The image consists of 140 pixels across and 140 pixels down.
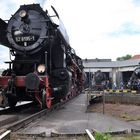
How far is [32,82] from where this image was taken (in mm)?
10688

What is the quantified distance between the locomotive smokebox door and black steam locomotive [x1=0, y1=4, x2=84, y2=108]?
0.97 ft

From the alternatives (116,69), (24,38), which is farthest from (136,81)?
(116,69)

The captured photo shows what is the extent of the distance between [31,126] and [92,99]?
913 cm

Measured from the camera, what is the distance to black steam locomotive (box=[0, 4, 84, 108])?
11273mm

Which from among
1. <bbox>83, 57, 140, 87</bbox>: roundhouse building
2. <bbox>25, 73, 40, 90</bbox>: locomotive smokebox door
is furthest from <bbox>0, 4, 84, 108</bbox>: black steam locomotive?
<bbox>83, 57, 140, 87</bbox>: roundhouse building

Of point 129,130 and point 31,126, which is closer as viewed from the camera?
point 129,130

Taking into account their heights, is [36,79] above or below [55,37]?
below

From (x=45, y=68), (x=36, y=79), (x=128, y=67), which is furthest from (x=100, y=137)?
(x=128, y=67)

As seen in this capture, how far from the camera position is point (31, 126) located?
8156 mm

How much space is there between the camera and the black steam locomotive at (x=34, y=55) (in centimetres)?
1127

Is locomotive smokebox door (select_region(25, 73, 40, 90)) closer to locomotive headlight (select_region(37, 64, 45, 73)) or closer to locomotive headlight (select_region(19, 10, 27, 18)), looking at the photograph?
locomotive headlight (select_region(37, 64, 45, 73))

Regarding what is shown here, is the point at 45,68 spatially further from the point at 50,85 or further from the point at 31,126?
the point at 31,126

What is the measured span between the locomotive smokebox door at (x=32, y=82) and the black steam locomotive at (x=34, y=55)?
0.97ft

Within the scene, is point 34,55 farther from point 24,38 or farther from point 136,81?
point 136,81
